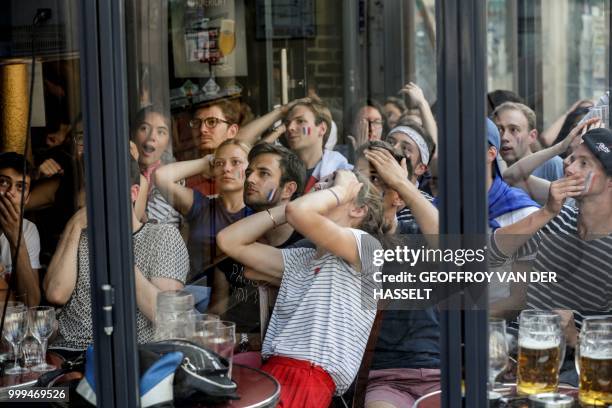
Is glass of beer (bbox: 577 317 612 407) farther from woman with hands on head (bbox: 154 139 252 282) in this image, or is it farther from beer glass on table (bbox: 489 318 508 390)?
A: woman with hands on head (bbox: 154 139 252 282)

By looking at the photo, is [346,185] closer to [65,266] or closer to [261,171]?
[261,171]

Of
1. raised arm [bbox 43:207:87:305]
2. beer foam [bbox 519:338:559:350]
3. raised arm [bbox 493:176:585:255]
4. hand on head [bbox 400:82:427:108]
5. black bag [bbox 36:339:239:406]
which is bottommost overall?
black bag [bbox 36:339:239:406]

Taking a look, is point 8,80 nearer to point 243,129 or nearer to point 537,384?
point 243,129

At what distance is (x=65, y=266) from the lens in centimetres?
291

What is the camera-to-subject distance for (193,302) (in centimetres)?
288

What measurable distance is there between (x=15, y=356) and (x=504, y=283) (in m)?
1.44

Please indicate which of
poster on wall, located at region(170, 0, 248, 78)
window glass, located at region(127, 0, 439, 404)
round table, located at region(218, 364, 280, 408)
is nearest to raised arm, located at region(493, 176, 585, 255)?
window glass, located at region(127, 0, 439, 404)

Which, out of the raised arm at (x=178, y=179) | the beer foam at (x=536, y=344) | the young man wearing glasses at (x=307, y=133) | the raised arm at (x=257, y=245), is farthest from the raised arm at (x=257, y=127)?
the beer foam at (x=536, y=344)

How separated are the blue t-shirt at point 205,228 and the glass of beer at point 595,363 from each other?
1022mm

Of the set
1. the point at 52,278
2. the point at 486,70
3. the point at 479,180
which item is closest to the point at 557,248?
the point at 479,180

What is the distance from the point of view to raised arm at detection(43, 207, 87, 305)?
9.42ft

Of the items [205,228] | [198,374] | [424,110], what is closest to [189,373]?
[198,374]

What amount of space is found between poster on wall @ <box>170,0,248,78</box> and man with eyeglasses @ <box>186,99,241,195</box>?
0.14 metres

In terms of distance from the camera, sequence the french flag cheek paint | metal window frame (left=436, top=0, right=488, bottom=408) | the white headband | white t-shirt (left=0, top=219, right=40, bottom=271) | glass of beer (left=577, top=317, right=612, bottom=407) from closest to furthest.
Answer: metal window frame (left=436, top=0, right=488, bottom=408) → glass of beer (left=577, top=317, right=612, bottom=407) → the white headband → the french flag cheek paint → white t-shirt (left=0, top=219, right=40, bottom=271)
